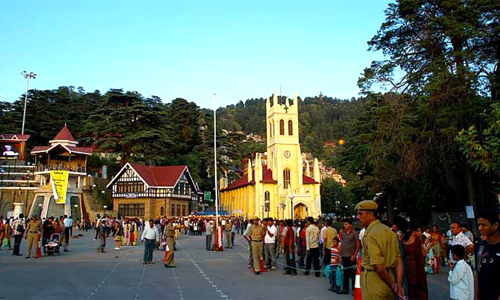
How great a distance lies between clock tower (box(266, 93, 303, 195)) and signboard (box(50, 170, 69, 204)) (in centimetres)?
3090

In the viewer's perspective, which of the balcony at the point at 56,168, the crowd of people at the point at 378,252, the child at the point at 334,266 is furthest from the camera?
the balcony at the point at 56,168

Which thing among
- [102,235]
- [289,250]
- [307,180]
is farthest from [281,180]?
[289,250]

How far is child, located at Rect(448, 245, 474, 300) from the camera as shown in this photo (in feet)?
19.5

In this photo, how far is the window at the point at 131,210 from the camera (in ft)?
184

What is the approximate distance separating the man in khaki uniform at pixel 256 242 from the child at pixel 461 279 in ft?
29.5

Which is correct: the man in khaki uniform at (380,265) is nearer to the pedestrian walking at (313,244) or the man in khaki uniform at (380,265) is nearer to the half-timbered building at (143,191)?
the pedestrian walking at (313,244)

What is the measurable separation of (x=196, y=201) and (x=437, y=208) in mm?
40577

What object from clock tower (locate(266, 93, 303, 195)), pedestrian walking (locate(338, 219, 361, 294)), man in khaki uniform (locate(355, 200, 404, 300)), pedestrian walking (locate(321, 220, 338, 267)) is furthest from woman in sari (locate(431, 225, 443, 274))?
clock tower (locate(266, 93, 303, 195))

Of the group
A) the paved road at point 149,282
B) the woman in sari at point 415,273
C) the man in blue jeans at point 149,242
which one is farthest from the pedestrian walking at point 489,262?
the man in blue jeans at point 149,242

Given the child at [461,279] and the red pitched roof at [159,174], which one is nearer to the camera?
the child at [461,279]

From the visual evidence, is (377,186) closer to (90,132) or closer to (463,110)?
(463,110)

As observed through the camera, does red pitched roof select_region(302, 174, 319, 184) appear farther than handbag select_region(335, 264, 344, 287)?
Yes

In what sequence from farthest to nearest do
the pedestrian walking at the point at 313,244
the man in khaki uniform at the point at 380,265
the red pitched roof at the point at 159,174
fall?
the red pitched roof at the point at 159,174, the pedestrian walking at the point at 313,244, the man in khaki uniform at the point at 380,265

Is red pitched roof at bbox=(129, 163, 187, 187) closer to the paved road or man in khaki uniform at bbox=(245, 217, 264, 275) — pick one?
the paved road
